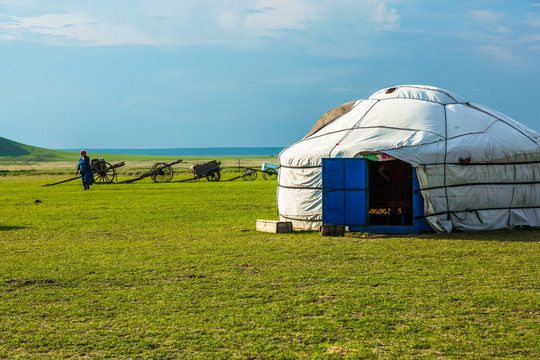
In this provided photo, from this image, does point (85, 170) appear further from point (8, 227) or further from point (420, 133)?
point (420, 133)

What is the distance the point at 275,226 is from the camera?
10.9m

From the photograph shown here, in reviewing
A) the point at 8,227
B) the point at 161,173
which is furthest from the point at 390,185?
the point at 161,173

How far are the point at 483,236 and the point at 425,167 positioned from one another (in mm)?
1506

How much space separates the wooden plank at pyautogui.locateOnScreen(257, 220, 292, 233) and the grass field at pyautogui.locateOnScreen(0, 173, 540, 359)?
0.31 m

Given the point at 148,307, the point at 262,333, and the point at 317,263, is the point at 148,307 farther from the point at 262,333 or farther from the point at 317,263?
the point at 317,263

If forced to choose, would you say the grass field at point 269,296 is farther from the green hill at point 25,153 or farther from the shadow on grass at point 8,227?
the green hill at point 25,153

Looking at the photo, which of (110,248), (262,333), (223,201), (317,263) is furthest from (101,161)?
(262,333)

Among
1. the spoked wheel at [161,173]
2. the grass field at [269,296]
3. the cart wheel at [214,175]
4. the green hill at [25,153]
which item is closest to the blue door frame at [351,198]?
the grass field at [269,296]

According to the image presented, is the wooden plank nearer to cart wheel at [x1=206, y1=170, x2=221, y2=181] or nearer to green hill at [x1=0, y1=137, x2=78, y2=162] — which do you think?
cart wheel at [x1=206, y1=170, x2=221, y2=181]

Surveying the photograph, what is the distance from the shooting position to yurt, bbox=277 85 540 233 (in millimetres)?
10547

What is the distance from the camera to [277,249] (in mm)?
8906

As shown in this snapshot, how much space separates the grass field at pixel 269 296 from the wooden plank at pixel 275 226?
1.03 feet

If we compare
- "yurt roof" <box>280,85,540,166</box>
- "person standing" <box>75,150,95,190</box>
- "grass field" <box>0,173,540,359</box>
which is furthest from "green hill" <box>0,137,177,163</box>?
"grass field" <box>0,173,540,359</box>

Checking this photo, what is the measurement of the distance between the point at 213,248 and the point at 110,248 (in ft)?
5.34
